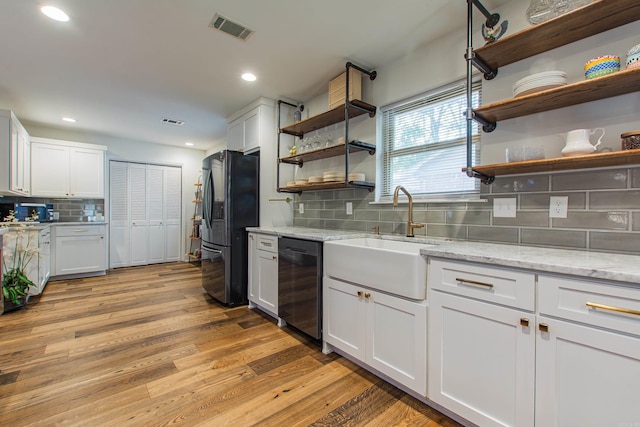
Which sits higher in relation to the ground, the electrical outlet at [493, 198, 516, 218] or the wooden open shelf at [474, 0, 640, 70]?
the wooden open shelf at [474, 0, 640, 70]

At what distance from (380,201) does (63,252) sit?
4.84 m

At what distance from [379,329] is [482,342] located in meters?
0.60

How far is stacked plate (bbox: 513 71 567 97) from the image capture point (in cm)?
150

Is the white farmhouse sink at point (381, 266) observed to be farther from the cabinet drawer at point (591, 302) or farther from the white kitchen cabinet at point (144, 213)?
the white kitchen cabinet at point (144, 213)

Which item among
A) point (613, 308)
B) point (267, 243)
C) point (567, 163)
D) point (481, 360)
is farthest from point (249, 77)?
Result: point (613, 308)

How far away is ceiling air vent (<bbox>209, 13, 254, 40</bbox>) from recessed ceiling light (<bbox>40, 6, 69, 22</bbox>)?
97 cm

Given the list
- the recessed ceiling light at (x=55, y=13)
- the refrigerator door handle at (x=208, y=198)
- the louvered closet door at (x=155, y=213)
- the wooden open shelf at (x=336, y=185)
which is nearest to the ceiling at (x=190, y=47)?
the recessed ceiling light at (x=55, y=13)

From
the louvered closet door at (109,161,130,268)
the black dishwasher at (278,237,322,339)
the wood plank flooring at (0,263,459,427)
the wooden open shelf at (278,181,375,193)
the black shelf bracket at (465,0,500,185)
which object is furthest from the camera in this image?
the louvered closet door at (109,161,130,268)

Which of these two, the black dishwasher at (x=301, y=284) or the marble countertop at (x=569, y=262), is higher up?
the marble countertop at (x=569, y=262)

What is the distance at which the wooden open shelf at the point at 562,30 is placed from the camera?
1344 millimetres

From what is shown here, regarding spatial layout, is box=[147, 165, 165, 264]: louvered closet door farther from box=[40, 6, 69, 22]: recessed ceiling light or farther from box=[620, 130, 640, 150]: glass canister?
box=[620, 130, 640, 150]: glass canister

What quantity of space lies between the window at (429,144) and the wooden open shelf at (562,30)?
0.27m

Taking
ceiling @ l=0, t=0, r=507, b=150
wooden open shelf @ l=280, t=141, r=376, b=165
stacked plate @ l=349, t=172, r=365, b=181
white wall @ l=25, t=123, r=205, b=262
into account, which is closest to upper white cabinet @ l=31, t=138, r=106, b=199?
white wall @ l=25, t=123, r=205, b=262

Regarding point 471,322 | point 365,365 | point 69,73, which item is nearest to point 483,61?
point 471,322
